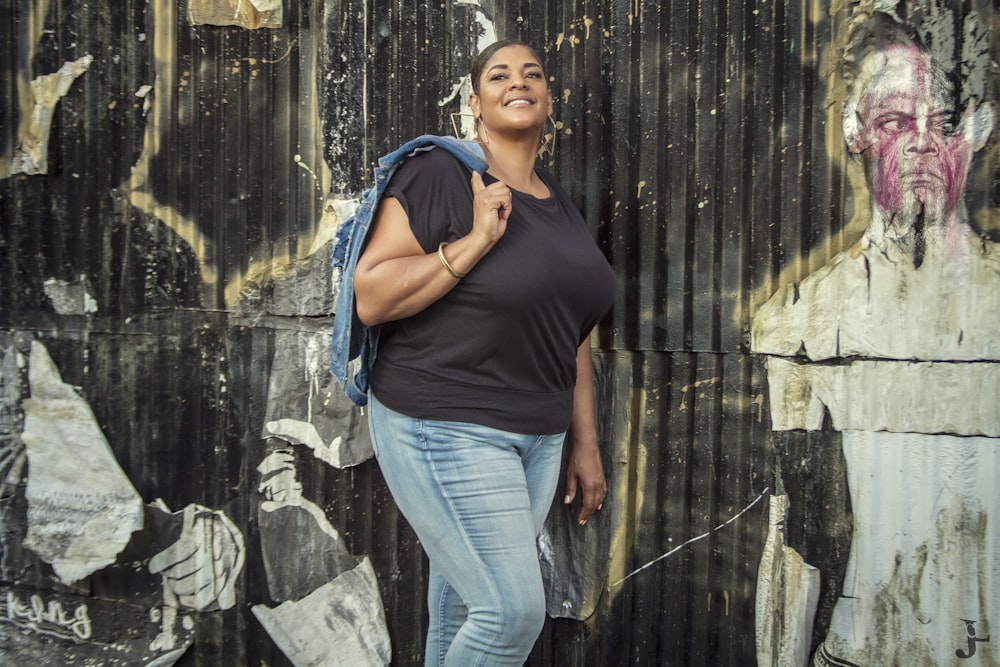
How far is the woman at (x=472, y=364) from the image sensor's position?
200 centimetres

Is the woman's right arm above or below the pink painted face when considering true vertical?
below

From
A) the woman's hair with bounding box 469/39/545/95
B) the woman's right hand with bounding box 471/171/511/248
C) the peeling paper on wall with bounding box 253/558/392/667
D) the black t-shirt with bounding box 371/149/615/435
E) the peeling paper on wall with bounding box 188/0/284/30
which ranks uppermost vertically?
the peeling paper on wall with bounding box 188/0/284/30

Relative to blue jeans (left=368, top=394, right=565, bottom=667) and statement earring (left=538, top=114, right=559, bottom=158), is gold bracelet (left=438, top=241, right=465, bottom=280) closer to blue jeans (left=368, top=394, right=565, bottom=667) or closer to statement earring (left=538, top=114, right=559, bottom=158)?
blue jeans (left=368, top=394, right=565, bottom=667)

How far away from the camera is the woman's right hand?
1927 mm

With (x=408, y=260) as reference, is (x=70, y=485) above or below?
below

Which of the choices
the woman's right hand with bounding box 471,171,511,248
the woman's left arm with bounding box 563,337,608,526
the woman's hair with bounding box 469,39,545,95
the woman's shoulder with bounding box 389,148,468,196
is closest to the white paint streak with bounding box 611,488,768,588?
the woman's left arm with bounding box 563,337,608,526

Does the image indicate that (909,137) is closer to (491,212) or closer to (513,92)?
(513,92)

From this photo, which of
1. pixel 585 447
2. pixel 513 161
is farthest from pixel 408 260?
pixel 585 447

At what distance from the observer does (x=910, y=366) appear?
7.40 ft

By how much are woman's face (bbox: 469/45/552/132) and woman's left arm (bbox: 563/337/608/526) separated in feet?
2.07

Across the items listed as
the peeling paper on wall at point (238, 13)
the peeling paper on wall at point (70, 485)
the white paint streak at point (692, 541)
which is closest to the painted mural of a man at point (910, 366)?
the white paint streak at point (692, 541)

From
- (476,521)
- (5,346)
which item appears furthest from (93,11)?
(476,521)

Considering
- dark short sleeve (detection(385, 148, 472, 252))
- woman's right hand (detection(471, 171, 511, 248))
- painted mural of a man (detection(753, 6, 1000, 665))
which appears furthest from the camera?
painted mural of a man (detection(753, 6, 1000, 665))

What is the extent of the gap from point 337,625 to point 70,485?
110 cm
